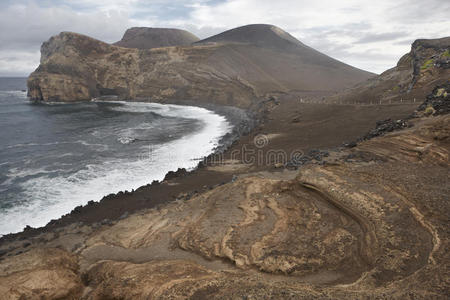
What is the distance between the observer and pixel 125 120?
140ft

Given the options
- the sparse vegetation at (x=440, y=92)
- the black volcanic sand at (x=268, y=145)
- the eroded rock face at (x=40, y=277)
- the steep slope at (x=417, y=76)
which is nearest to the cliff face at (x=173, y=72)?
the steep slope at (x=417, y=76)

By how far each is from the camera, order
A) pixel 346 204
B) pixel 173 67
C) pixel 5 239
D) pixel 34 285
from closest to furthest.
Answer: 1. pixel 34 285
2. pixel 346 204
3. pixel 5 239
4. pixel 173 67

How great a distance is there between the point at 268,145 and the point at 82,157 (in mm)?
15157

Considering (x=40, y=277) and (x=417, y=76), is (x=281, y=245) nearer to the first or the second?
(x=40, y=277)

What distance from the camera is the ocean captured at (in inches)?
593

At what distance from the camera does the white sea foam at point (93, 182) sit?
44.9ft

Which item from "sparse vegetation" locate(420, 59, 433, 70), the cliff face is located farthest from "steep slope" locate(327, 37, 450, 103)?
the cliff face

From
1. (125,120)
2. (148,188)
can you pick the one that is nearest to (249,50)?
(125,120)

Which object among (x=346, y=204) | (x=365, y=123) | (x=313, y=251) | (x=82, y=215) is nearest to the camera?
(x=313, y=251)

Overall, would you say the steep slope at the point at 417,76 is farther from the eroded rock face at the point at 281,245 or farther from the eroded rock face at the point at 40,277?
the eroded rock face at the point at 40,277

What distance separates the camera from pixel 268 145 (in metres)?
21.8

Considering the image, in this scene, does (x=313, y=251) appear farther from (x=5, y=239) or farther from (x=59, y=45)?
(x=59, y=45)

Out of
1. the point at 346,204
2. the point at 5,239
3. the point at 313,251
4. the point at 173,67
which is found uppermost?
the point at 173,67

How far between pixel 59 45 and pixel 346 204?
86.2 meters
